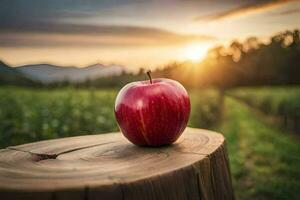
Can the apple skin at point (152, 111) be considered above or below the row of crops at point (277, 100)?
above

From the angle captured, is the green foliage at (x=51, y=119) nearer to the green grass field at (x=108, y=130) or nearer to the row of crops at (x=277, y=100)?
the green grass field at (x=108, y=130)

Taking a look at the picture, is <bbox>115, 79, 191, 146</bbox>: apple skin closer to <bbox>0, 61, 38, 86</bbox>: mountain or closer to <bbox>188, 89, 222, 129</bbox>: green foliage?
<bbox>0, 61, 38, 86</bbox>: mountain

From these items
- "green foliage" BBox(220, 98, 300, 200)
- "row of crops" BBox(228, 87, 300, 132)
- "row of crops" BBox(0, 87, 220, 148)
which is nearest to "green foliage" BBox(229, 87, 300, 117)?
"row of crops" BBox(228, 87, 300, 132)

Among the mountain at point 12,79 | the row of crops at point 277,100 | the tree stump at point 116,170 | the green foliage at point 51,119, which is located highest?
the tree stump at point 116,170

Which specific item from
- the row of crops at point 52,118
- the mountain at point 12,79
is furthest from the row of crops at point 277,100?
the mountain at point 12,79

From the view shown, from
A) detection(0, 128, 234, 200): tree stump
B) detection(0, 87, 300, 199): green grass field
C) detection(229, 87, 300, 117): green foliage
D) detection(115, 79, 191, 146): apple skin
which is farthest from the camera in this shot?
detection(229, 87, 300, 117): green foliage

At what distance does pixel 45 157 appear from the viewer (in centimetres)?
217

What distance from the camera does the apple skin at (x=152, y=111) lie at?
216cm

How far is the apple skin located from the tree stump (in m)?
0.07

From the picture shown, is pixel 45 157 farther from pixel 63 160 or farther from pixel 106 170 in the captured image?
pixel 106 170

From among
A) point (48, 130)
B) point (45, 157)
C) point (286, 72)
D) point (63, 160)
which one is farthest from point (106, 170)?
point (286, 72)

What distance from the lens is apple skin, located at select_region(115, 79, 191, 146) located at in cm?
216

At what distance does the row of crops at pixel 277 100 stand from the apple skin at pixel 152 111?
10.8m

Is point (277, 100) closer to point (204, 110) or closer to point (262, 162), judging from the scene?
point (204, 110)
